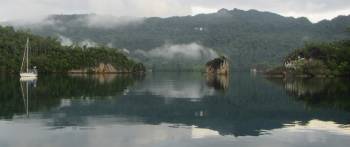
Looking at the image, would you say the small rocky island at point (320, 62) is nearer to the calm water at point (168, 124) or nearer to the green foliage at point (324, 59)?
the green foliage at point (324, 59)

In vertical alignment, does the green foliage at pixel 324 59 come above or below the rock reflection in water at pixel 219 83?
above

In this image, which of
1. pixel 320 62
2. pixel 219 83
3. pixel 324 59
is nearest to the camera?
pixel 219 83

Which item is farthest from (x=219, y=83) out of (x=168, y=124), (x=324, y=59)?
(x=324, y=59)

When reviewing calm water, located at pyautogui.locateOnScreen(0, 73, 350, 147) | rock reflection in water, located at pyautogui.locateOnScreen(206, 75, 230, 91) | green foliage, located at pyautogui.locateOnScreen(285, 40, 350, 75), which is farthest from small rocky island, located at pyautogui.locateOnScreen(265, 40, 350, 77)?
calm water, located at pyautogui.locateOnScreen(0, 73, 350, 147)

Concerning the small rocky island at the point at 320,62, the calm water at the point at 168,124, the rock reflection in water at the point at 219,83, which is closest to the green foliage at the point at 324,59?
the small rocky island at the point at 320,62

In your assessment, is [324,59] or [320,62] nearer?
[320,62]

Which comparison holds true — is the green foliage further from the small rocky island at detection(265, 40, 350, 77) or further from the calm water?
the calm water

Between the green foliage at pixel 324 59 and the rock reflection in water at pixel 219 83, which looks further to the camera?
the green foliage at pixel 324 59

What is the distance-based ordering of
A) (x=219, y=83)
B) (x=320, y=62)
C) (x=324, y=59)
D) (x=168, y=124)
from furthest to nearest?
(x=324, y=59), (x=320, y=62), (x=219, y=83), (x=168, y=124)

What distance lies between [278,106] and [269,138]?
2253cm

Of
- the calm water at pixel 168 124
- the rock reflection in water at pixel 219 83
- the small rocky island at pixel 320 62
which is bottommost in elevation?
the rock reflection in water at pixel 219 83

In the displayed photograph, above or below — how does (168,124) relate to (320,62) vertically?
below

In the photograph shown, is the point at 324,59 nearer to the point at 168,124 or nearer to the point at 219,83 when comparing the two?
the point at 219,83

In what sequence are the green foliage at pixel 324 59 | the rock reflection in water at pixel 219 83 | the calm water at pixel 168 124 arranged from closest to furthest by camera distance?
the calm water at pixel 168 124
the rock reflection in water at pixel 219 83
the green foliage at pixel 324 59
